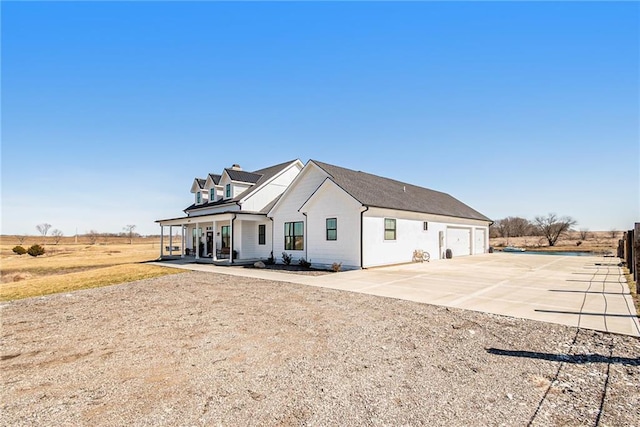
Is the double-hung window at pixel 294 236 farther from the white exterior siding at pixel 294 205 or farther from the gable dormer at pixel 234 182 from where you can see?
the gable dormer at pixel 234 182

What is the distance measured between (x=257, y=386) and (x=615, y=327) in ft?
22.6

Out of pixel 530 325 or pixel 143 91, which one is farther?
pixel 143 91

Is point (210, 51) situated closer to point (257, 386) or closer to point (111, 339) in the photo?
point (111, 339)

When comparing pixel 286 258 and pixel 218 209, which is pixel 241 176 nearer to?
pixel 218 209

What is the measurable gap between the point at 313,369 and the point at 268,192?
66.0ft

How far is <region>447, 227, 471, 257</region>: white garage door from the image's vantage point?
24.6 metres

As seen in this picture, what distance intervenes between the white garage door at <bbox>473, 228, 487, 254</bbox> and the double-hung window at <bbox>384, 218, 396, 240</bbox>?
13.4 metres

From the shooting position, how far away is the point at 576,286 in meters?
10.9

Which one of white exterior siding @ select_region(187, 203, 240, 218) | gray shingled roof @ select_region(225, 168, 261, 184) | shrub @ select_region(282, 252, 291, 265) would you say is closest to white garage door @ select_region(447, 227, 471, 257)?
shrub @ select_region(282, 252, 291, 265)

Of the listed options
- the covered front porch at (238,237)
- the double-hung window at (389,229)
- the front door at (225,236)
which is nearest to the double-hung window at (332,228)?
the double-hung window at (389,229)

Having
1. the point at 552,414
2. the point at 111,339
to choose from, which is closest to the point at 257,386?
the point at 552,414

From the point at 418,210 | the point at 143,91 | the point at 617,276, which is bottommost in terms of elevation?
the point at 617,276

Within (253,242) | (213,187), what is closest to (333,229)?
(253,242)

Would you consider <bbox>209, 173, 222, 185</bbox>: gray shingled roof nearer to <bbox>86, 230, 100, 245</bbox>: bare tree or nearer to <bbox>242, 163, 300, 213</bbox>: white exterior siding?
<bbox>242, 163, 300, 213</bbox>: white exterior siding
